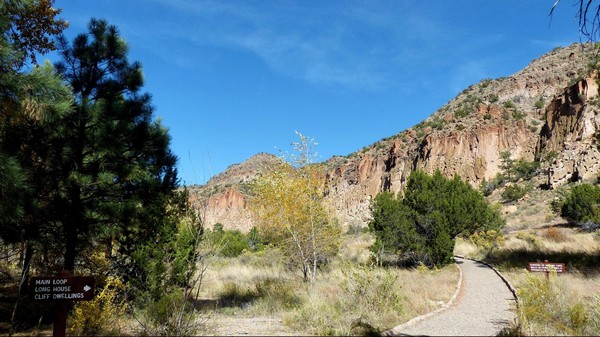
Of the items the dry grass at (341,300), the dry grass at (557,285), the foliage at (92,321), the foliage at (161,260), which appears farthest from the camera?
the foliage at (161,260)

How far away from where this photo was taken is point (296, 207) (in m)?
15.2

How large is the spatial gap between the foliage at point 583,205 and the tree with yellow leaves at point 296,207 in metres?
22.8

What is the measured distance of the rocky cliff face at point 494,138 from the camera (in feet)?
172

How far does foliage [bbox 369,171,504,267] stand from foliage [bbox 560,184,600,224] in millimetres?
8827

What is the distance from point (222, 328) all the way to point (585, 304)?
28.0 ft

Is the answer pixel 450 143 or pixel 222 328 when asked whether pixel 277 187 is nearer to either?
pixel 222 328

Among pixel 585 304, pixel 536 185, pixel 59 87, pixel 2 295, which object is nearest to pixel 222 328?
pixel 59 87

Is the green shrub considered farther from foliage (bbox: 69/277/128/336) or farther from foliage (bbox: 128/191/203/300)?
foliage (bbox: 69/277/128/336)

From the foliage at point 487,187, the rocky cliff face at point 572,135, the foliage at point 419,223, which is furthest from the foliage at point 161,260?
the foliage at point 487,187

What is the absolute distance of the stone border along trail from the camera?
810 centimetres

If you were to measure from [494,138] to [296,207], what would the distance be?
60553 mm

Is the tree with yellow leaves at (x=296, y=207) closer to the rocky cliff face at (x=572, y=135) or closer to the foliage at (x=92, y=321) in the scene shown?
the foliage at (x=92, y=321)

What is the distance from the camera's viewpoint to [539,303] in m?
8.68

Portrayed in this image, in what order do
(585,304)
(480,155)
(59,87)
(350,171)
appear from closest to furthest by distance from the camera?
(59,87), (585,304), (480,155), (350,171)
